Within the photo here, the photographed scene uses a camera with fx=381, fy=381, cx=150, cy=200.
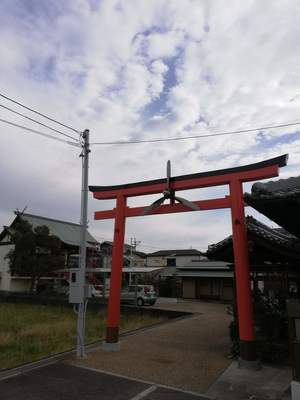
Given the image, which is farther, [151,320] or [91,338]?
[151,320]

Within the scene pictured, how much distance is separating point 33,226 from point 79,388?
3185cm

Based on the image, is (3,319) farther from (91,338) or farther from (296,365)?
(296,365)

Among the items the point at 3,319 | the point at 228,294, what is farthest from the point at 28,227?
the point at 228,294

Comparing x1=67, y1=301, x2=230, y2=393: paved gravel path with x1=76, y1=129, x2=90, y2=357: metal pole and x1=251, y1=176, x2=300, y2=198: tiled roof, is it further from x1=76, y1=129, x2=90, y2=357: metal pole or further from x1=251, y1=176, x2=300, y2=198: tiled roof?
x1=251, y1=176, x2=300, y2=198: tiled roof

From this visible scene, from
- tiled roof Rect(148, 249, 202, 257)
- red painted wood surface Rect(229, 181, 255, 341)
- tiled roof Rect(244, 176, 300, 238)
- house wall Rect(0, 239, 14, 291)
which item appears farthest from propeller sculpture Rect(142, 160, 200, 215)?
tiled roof Rect(148, 249, 202, 257)

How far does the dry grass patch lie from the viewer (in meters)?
10.1

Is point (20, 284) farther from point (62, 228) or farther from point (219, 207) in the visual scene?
point (219, 207)

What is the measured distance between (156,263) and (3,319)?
4395 cm

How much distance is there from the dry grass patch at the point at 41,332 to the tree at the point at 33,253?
33.5 feet

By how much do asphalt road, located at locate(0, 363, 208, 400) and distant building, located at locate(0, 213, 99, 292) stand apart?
27.3 m

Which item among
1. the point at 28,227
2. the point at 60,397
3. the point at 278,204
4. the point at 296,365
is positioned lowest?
the point at 60,397

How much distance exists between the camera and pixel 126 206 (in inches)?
443

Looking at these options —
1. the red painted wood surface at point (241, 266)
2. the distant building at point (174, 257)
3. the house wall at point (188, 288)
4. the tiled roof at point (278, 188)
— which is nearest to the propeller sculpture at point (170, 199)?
the red painted wood surface at point (241, 266)

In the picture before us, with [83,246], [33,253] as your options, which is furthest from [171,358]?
[33,253]
